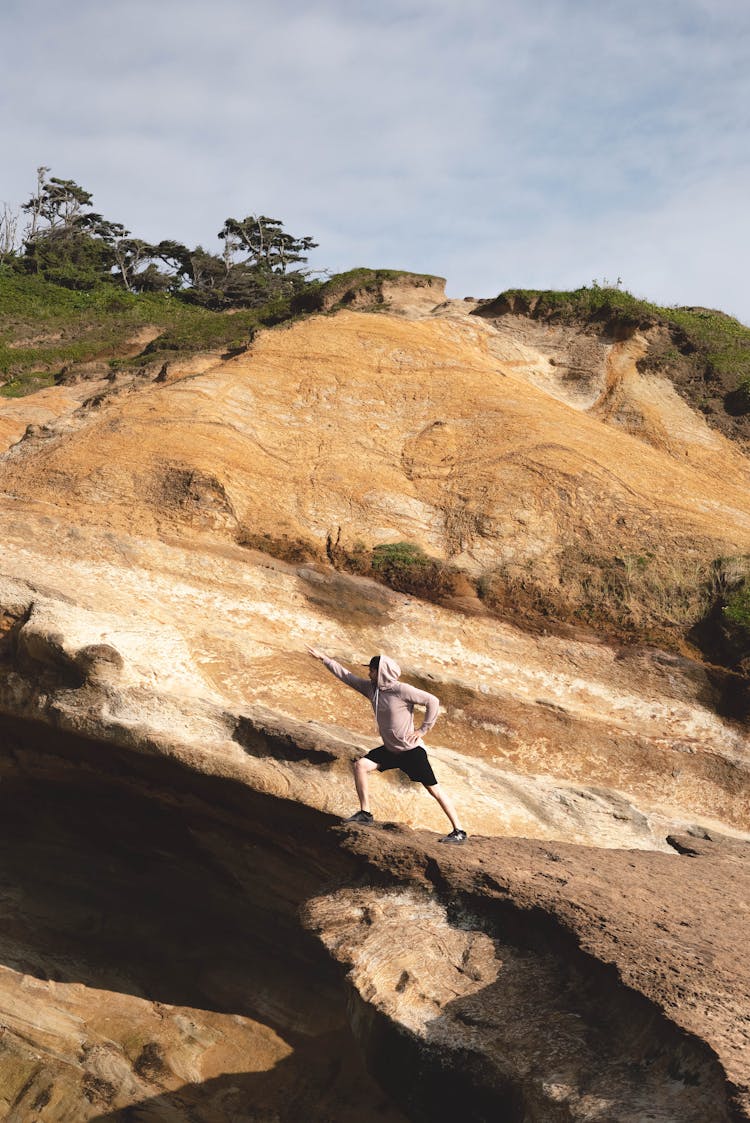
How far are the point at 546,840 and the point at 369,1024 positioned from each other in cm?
302

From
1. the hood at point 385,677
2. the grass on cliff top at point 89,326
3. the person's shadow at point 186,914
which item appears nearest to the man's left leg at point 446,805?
the hood at point 385,677

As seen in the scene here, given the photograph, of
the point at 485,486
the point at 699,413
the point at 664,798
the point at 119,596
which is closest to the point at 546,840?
the point at 664,798

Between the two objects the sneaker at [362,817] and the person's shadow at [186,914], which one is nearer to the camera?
the sneaker at [362,817]

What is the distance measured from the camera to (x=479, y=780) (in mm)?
9844

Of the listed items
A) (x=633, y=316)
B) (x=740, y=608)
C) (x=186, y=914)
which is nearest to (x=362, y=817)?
(x=186, y=914)

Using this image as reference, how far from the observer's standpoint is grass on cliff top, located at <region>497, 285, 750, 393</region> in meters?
19.3

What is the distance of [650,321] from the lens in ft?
65.0

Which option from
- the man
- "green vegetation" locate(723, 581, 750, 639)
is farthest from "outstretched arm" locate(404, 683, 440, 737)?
"green vegetation" locate(723, 581, 750, 639)

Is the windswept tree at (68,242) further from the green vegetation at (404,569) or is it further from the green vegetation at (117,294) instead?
the green vegetation at (404,569)

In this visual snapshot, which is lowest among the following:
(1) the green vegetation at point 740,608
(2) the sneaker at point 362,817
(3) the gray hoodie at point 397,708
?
(2) the sneaker at point 362,817

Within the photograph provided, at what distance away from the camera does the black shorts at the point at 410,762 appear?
8016mm

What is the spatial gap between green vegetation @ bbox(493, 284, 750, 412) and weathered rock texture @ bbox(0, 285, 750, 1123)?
3.38 metres

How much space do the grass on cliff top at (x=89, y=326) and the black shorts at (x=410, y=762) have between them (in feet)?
40.6

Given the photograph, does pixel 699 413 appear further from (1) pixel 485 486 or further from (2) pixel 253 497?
(2) pixel 253 497
